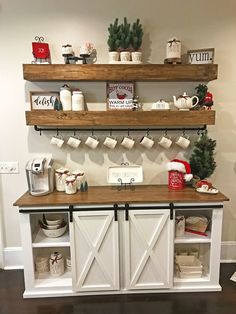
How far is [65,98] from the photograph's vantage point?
220 centimetres

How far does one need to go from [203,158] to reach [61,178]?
1270mm

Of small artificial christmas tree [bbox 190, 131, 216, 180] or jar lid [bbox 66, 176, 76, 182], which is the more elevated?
small artificial christmas tree [bbox 190, 131, 216, 180]

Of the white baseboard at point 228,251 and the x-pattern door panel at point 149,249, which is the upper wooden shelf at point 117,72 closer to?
the x-pattern door panel at point 149,249

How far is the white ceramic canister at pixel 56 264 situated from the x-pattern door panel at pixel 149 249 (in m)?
0.60

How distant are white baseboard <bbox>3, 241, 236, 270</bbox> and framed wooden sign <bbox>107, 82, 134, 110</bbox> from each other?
1.67 metres

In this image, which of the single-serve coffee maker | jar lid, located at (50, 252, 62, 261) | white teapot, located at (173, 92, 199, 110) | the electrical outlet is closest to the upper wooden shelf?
white teapot, located at (173, 92, 199, 110)

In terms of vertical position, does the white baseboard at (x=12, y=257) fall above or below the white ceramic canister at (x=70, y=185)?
below

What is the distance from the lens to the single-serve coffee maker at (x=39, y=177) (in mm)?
2135

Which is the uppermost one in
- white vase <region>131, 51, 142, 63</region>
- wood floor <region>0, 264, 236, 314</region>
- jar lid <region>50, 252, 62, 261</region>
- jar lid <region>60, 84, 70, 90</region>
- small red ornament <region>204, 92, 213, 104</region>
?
white vase <region>131, 51, 142, 63</region>

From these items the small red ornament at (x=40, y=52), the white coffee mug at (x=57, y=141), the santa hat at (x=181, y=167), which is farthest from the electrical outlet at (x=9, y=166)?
→ the santa hat at (x=181, y=167)

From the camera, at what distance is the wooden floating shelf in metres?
2.15

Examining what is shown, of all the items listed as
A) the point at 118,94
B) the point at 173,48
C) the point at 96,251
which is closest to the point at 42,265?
the point at 96,251

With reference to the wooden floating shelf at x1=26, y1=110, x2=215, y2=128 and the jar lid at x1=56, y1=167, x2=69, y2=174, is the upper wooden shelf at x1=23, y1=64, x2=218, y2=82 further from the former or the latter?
the jar lid at x1=56, y1=167, x2=69, y2=174

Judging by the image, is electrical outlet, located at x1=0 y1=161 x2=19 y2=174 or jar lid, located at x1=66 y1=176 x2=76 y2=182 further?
electrical outlet, located at x1=0 y1=161 x2=19 y2=174
